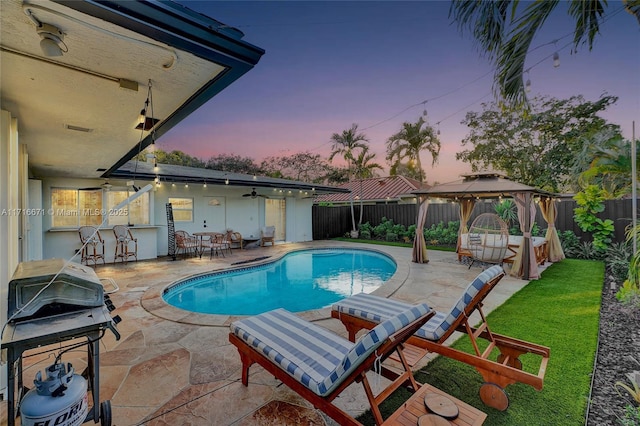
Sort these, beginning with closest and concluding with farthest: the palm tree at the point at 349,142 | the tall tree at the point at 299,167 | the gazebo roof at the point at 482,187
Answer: the gazebo roof at the point at 482,187
the palm tree at the point at 349,142
the tall tree at the point at 299,167

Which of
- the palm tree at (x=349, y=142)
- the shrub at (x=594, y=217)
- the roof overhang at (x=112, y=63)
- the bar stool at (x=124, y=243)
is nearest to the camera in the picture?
the roof overhang at (x=112, y=63)

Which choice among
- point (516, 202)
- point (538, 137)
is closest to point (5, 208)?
point (516, 202)

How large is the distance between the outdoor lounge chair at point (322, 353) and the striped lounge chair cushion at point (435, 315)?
516mm

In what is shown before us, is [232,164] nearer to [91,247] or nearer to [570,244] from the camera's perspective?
[91,247]

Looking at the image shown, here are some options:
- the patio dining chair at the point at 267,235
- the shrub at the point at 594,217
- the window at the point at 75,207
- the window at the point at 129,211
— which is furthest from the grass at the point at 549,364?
the window at the point at 75,207

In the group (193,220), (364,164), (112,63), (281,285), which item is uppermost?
(364,164)

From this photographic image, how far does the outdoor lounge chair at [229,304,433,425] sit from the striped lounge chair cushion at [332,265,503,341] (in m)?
0.52

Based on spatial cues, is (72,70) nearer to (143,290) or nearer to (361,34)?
(143,290)

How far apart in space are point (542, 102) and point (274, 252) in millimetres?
15920

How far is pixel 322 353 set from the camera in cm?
234

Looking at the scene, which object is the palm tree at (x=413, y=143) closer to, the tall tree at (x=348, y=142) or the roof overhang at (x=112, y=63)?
the tall tree at (x=348, y=142)

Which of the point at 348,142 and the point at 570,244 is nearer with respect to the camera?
the point at 570,244

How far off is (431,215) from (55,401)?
14.4m

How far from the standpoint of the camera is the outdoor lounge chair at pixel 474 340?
7.59ft
